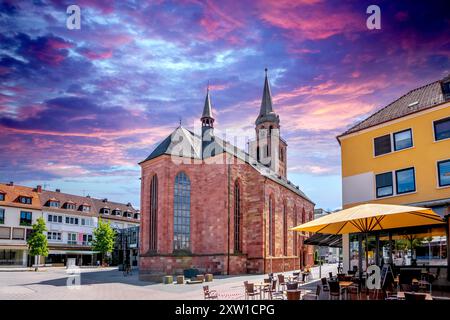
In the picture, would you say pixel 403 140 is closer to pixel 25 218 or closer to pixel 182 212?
pixel 182 212

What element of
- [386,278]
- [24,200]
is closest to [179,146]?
[386,278]

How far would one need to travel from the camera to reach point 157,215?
38.4m

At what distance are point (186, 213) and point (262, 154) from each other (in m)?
30.4

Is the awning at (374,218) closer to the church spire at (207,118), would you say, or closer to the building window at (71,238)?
the church spire at (207,118)

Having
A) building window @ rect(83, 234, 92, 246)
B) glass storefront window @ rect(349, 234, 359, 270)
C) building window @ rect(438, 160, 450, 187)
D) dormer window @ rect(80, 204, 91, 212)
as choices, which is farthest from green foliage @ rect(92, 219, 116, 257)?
building window @ rect(438, 160, 450, 187)

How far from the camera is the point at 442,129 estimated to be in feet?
63.7

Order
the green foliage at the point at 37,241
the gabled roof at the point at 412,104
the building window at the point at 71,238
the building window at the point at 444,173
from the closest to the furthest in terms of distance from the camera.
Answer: the building window at the point at 444,173 → the gabled roof at the point at 412,104 → the green foliage at the point at 37,241 → the building window at the point at 71,238

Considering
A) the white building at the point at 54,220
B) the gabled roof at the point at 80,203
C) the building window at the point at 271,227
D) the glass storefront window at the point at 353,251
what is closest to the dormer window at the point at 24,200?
the white building at the point at 54,220

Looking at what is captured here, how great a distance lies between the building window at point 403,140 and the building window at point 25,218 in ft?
175

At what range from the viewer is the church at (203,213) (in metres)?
37.7

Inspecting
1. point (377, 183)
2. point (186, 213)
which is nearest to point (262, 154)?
point (186, 213)

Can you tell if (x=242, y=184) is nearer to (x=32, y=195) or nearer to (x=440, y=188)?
(x=440, y=188)
